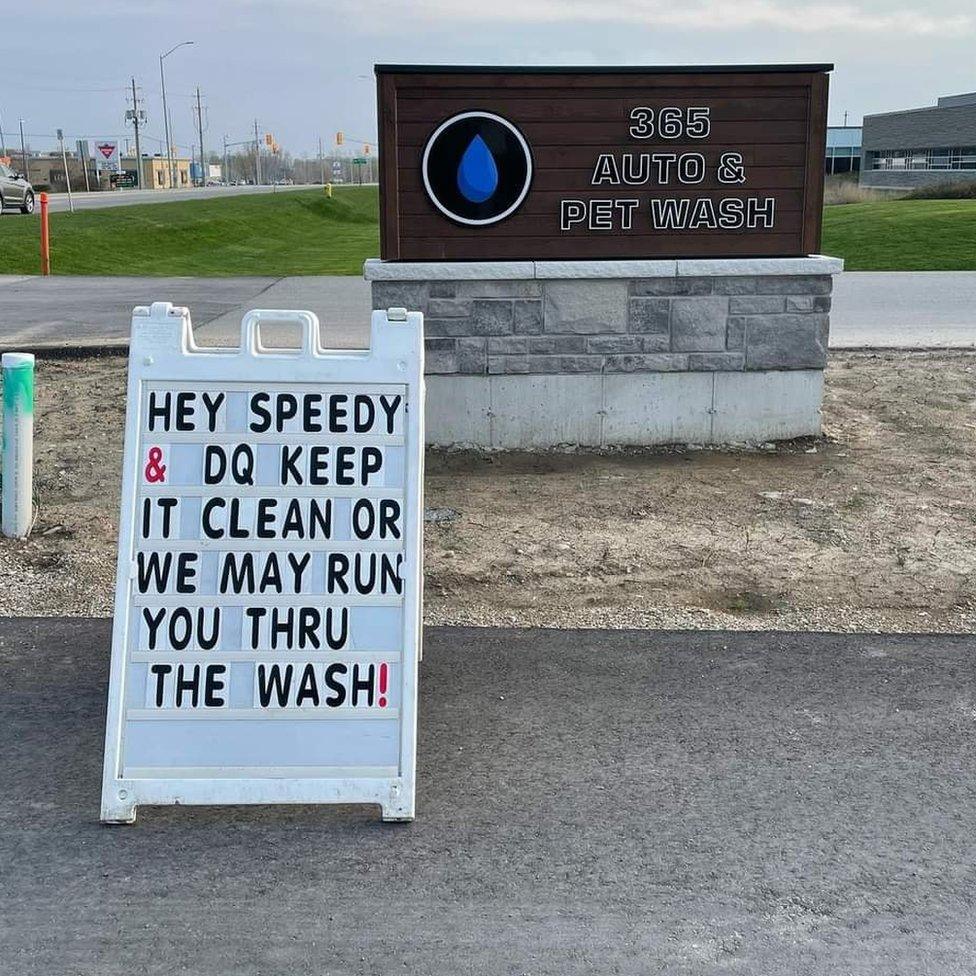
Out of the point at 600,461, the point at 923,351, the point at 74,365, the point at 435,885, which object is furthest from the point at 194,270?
the point at 435,885

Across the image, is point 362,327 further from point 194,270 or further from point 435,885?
point 194,270

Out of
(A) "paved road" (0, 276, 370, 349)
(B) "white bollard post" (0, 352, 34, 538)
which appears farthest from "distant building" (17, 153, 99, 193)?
(B) "white bollard post" (0, 352, 34, 538)

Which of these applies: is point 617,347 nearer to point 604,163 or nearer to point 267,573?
point 604,163

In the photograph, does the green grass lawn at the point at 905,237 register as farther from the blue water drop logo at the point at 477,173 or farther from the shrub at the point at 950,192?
the blue water drop logo at the point at 477,173

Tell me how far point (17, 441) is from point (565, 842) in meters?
4.09

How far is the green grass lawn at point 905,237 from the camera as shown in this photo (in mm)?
24344

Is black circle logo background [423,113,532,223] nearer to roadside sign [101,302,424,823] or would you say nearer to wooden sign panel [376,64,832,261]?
wooden sign panel [376,64,832,261]

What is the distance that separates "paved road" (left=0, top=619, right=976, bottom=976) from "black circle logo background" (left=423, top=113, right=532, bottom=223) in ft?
12.9

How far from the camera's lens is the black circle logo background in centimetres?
794

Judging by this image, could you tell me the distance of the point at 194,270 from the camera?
87.9ft

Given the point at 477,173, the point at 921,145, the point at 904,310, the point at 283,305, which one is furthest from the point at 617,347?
the point at 921,145

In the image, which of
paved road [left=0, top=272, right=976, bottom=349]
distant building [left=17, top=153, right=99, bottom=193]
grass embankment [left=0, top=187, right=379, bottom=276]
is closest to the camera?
paved road [left=0, top=272, right=976, bottom=349]

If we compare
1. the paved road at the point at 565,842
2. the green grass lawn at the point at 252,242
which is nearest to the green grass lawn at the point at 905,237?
the green grass lawn at the point at 252,242

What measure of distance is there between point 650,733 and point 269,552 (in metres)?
1.51
